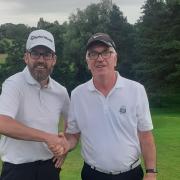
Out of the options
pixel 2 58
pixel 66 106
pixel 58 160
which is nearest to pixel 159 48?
pixel 2 58

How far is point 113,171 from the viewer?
14.6 ft

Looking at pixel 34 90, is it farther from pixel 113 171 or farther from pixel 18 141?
pixel 113 171

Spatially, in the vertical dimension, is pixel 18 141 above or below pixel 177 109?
above

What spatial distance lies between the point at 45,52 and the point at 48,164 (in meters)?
1.14

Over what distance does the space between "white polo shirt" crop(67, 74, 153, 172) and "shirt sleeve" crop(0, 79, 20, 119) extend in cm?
58

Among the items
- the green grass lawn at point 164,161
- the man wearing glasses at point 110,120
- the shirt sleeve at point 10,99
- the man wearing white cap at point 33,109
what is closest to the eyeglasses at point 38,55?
the man wearing white cap at point 33,109

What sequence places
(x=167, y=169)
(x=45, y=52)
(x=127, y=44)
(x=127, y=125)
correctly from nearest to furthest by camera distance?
(x=127, y=125) → (x=45, y=52) → (x=167, y=169) → (x=127, y=44)

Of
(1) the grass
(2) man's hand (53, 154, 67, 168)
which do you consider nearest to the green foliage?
(1) the grass

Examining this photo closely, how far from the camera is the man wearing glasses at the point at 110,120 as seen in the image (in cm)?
439

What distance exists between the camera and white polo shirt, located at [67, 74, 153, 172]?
4.38 metres

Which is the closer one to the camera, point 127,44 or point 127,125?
point 127,125

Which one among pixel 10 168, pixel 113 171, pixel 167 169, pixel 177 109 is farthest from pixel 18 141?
pixel 177 109

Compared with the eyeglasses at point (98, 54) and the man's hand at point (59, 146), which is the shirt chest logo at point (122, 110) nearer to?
the eyeglasses at point (98, 54)

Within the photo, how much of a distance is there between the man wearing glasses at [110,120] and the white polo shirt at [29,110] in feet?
1.10
